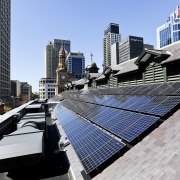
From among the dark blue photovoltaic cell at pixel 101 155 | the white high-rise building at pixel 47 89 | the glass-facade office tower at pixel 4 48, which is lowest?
the dark blue photovoltaic cell at pixel 101 155

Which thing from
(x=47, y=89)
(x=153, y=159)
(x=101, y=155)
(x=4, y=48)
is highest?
(x=4, y=48)

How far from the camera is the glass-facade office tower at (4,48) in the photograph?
10675 centimetres

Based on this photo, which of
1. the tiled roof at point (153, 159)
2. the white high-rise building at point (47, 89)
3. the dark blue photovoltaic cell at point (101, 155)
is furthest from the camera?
the white high-rise building at point (47, 89)

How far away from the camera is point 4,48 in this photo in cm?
11344

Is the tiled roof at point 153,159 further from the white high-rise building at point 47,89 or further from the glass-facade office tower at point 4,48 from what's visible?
the white high-rise building at point 47,89

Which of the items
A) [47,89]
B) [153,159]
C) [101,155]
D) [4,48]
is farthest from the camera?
[47,89]

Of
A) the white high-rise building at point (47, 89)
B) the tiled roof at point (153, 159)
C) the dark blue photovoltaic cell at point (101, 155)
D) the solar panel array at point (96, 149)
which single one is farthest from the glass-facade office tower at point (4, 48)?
the tiled roof at point (153, 159)

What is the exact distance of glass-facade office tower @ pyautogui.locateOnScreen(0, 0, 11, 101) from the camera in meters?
107

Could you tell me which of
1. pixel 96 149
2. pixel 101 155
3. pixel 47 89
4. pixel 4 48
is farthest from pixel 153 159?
pixel 47 89

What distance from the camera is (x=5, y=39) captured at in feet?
383

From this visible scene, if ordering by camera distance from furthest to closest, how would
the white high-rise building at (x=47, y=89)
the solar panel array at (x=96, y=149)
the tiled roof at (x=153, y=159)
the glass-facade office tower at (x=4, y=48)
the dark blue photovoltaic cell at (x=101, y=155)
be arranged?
1. the white high-rise building at (x=47, y=89)
2. the glass-facade office tower at (x=4, y=48)
3. the solar panel array at (x=96, y=149)
4. the dark blue photovoltaic cell at (x=101, y=155)
5. the tiled roof at (x=153, y=159)

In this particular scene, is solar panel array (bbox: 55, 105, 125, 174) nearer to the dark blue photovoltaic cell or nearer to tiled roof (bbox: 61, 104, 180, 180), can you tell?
the dark blue photovoltaic cell

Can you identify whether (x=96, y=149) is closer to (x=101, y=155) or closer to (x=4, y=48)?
(x=101, y=155)

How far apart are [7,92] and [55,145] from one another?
4459 inches
